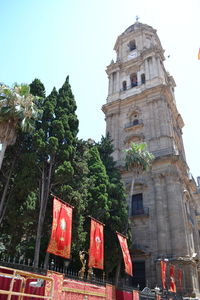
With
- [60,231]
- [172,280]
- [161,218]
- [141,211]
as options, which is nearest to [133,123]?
[141,211]

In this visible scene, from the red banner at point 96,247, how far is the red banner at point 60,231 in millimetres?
1451

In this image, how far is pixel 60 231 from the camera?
1156 centimetres

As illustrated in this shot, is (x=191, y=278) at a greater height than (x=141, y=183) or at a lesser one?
lesser

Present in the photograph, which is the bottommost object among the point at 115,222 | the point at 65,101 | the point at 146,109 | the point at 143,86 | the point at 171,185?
the point at 115,222

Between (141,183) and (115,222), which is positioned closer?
(115,222)

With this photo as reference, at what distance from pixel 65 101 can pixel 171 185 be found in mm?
13081

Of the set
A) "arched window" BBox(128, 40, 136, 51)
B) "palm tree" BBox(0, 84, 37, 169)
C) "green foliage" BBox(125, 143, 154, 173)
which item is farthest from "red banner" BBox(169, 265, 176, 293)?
"arched window" BBox(128, 40, 136, 51)

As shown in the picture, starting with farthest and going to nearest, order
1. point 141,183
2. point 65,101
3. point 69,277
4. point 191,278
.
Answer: point 141,183 < point 191,278 < point 65,101 < point 69,277

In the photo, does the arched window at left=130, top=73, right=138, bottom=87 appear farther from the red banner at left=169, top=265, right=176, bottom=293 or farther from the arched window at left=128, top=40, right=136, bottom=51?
the red banner at left=169, top=265, right=176, bottom=293

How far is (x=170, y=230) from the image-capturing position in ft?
74.0

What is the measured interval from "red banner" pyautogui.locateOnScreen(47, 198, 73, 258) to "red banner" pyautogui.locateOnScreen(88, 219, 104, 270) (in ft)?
4.76

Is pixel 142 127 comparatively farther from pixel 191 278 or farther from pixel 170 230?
pixel 191 278

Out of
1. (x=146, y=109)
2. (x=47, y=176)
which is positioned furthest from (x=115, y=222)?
(x=146, y=109)

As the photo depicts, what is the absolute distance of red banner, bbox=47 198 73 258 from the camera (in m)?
11.1
